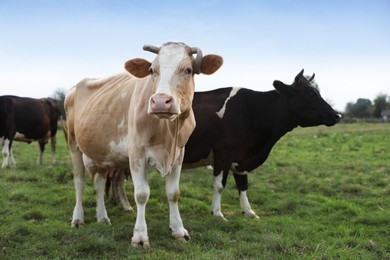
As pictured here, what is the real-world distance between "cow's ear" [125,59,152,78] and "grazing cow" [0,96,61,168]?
7.75 metres

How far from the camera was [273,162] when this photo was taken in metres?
13.8

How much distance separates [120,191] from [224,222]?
2.07 m

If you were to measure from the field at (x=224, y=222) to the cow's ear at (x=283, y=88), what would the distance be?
196cm

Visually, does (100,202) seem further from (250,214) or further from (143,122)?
(250,214)

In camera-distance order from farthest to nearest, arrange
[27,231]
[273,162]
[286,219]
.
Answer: [273,162] → [286,219] → [27,231]

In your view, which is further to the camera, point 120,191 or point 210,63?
point 120,191

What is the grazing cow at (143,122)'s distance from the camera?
4.53 metres

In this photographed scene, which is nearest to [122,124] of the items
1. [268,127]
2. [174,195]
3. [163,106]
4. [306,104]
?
[174,195]

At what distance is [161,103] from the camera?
411 centimetres

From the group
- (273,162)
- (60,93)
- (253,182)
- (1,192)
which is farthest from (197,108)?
(60,93)

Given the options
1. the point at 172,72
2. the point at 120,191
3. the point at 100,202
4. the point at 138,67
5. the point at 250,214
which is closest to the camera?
the point at 172,72

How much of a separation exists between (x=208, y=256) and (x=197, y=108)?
3.87m

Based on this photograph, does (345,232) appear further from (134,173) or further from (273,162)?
(273,162)

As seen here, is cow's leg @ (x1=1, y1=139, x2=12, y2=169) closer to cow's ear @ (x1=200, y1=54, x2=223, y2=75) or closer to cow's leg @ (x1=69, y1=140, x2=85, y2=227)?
cow's leg @ (x1=69, y1=140, x2=85, y2=227)
